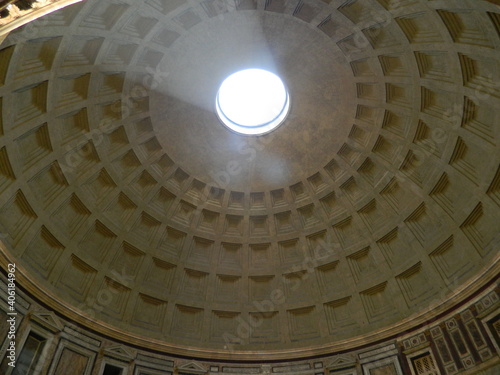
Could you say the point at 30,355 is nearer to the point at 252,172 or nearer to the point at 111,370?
the point at 111,370

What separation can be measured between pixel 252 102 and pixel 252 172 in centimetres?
486

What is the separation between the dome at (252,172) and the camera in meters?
15.2

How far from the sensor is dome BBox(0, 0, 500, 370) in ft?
49.7

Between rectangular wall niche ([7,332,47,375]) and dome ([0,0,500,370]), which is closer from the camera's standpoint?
rectangular wall niche ([7,332,47,375])

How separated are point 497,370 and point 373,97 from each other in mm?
12222

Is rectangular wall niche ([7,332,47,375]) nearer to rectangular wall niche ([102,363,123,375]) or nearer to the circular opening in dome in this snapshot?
rectangular wall niche ([102,363,123,375])

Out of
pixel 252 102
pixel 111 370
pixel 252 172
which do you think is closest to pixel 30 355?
pixel 111 370

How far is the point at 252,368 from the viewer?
60.4ft

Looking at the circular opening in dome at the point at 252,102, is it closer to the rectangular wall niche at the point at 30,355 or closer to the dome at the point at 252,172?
the dome at the point at 252,172

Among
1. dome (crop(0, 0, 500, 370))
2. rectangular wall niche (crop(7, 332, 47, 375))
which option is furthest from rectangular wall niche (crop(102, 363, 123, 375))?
rectangular wall niche (crop(7, 332, 47, 375))

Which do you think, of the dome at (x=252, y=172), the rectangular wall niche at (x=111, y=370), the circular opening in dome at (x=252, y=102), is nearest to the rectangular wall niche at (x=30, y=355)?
the dome at (x=252, y=172)

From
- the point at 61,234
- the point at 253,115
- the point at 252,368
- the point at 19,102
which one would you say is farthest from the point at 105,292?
the point at 253,115

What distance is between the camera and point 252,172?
22.1 meters

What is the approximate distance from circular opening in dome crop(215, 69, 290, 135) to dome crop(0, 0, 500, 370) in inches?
27.9
